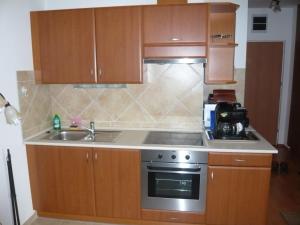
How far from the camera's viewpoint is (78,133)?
→ 2830 mm

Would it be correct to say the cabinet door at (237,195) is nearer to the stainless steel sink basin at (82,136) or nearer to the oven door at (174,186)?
the oven door at (174,186)

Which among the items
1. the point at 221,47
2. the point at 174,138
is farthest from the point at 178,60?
the point at 174,138

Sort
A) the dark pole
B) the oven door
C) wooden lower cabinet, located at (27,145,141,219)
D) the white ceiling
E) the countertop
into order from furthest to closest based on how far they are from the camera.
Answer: the white ceiling
wooden lower cabinet, located at (27,145,141,219)
the oven door
the countertop
the dark pole

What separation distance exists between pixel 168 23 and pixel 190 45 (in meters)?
0.29

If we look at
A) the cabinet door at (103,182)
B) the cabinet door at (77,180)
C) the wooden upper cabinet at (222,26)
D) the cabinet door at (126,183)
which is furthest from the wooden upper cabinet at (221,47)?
the cabinet door at (77,180)

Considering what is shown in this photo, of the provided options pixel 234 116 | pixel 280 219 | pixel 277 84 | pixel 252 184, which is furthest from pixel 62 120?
pixel 277 84

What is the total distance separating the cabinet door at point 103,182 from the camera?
233cm

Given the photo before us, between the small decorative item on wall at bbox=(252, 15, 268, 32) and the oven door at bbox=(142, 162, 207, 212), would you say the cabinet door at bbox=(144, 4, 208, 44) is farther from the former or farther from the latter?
the small decorative item on wall at bbox=(252, 15, 268, 32)

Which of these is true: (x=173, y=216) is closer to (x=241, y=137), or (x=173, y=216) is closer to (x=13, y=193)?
(x=241, y=137)

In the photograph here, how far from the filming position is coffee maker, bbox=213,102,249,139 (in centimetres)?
234

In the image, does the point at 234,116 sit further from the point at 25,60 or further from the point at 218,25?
the point at 25,60

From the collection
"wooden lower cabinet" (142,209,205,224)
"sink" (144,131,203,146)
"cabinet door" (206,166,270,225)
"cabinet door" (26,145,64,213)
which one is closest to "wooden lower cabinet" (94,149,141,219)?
"wooden lower cabinet" (142,209,205,224)

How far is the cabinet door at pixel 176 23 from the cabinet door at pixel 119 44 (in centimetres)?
12

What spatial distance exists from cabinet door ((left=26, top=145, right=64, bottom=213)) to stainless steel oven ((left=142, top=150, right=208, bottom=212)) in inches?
34.2
